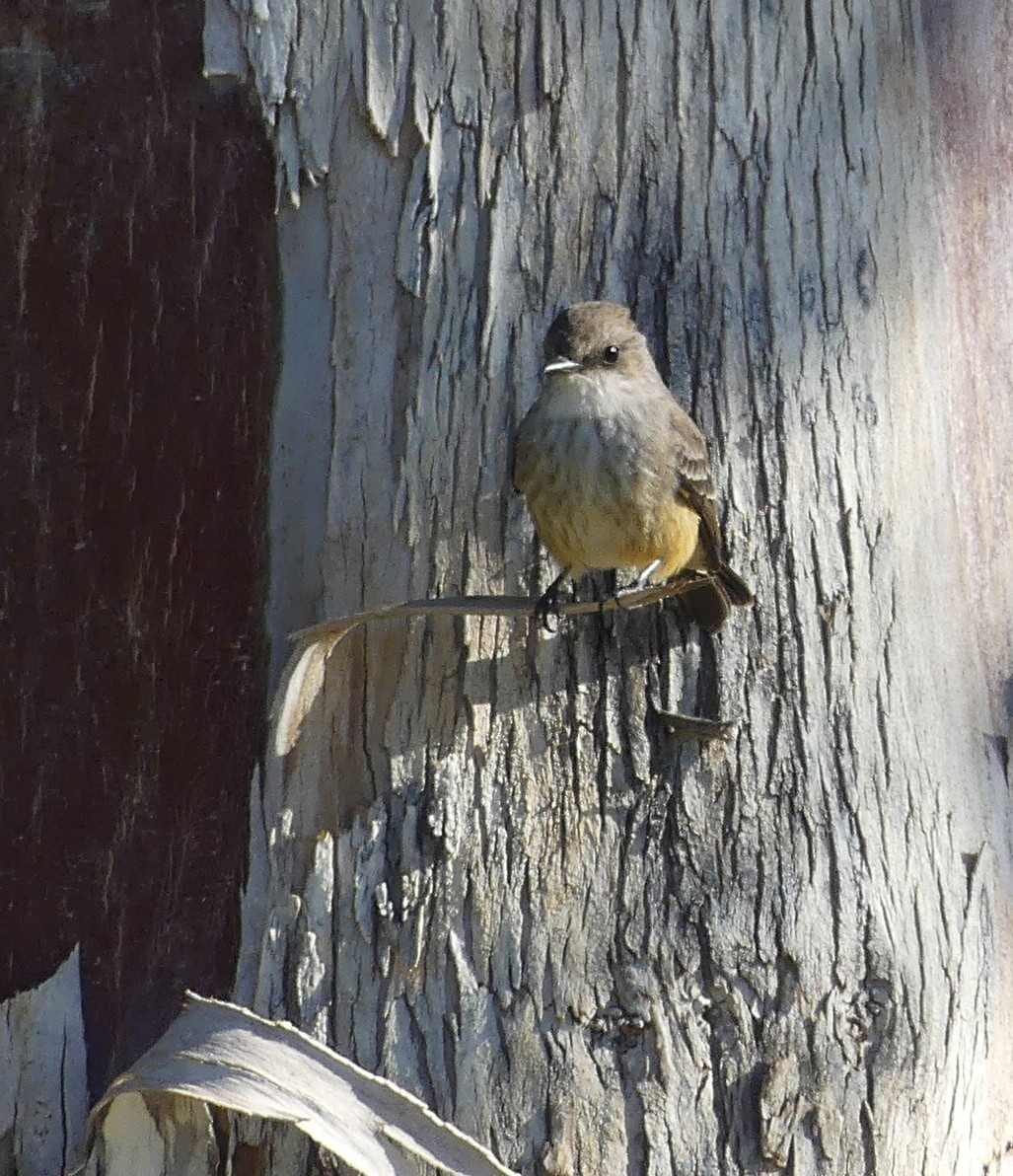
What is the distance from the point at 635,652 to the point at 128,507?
105cm

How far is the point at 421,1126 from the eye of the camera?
2.67 m

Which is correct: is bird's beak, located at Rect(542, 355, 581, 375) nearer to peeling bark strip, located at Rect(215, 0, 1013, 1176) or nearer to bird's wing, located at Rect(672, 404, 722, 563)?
peeling bark strip, located at Rect(215, 0, 1013, 1176)

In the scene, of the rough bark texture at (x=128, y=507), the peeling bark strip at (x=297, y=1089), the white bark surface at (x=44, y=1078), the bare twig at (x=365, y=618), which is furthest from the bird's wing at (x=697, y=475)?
the white bark surface at (x=44, y=1078)

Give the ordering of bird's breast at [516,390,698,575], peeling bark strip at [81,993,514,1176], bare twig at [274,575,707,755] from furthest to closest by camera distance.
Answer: bird's breast at [516,390,698,575] → bare twig at [274,575,707,755] → peeling bark strip at [81,993,514,1176]

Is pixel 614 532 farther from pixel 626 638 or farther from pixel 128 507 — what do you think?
pixel 128 507

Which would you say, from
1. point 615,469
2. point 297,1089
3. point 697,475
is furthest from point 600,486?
point 297,1089

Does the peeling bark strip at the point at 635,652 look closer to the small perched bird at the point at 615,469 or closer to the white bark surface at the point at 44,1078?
the small perched bird at the point at 615,469

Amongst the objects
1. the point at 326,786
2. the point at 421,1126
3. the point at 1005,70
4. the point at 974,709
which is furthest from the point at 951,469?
the point at 421,1126

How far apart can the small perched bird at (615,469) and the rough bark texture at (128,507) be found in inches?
22.8

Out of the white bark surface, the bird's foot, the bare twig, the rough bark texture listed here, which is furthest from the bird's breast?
the white bark surface

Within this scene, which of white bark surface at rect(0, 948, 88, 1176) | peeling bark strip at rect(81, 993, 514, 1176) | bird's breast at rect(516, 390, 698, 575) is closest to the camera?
peeling bark strip at rect(81, 993, 514, 1176)

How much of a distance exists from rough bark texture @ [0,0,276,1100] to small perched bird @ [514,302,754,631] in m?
0.58

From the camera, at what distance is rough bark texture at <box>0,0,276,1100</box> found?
3.03 metres

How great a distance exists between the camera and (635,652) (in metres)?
2.98
